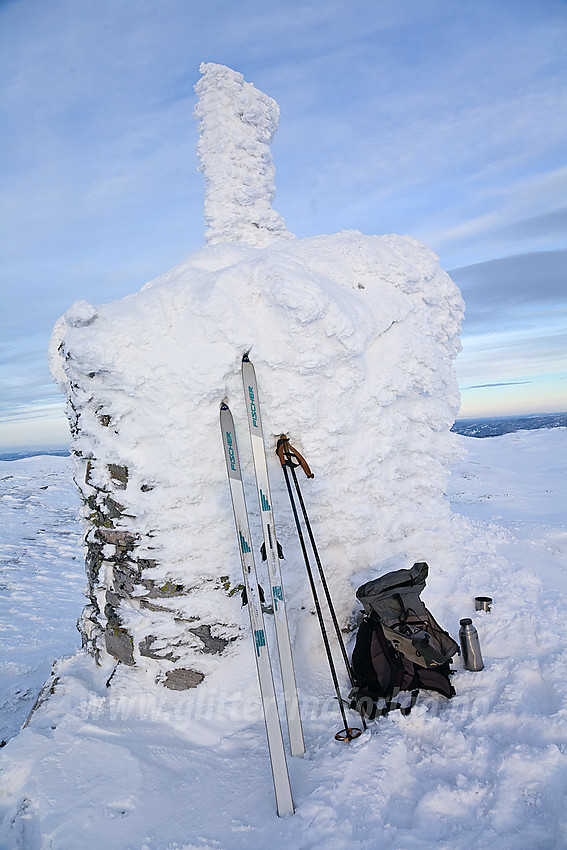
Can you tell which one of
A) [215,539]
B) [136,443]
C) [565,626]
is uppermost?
[136,443]

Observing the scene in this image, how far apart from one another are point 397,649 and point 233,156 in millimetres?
6543

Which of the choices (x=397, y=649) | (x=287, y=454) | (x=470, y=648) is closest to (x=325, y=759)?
(x=397, y=649)

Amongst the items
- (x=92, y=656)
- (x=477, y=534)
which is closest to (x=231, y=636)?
(x=92, y=656)

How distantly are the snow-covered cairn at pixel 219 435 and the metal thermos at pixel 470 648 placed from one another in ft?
3.44

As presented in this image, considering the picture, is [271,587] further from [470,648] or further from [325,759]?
[470,648]

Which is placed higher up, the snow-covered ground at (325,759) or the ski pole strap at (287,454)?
the ski pole strap at (287,454)

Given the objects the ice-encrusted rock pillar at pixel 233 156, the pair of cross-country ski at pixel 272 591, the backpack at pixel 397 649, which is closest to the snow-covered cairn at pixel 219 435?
the pair of cross-country ski at pixel 272 591

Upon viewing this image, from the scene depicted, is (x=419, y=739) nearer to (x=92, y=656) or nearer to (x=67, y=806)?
(x=67, y=806)

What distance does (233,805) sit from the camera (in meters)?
3.34

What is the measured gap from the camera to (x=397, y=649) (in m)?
3.93

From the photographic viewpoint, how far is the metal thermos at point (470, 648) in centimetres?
414

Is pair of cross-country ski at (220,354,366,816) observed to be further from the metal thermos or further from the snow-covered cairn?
the metal thermos

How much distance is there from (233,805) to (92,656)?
2434 mm

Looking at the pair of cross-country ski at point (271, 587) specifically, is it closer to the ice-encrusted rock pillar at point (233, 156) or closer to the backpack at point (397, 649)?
the backpack at point (397, 649)
